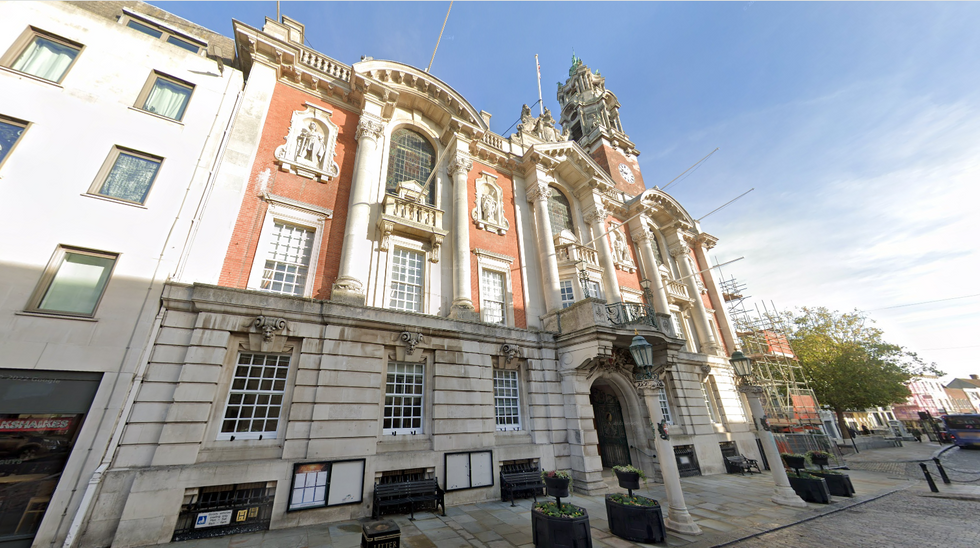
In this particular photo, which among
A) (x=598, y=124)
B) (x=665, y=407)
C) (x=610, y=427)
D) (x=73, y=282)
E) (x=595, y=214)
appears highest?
(x=598, y=124)

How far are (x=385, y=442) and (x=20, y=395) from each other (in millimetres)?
7996

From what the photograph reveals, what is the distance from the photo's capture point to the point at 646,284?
15328 mm

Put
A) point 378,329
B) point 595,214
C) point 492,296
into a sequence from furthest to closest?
point 595,214 < point 492,296 < point 378,329

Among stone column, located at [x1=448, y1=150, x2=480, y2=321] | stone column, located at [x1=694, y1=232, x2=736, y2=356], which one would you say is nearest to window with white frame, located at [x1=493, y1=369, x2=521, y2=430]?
stone column, located at [x1=448, y1=150, x2=480, y2=321]

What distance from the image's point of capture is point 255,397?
9570 mm

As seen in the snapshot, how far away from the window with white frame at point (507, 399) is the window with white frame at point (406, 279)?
→ 4.29 metres

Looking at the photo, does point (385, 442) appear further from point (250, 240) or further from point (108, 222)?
point (108, 222)

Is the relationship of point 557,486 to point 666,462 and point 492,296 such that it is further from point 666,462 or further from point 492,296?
point 492,296

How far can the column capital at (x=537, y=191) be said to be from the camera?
18.6 m

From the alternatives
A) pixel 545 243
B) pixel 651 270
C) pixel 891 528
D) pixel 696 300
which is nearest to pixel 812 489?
pixel 891 528

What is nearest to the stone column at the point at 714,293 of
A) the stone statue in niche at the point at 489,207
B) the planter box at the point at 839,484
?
the planter box at the point at 839,484

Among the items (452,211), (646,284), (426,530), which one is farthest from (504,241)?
(426,530)

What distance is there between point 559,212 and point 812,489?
51.1 ft

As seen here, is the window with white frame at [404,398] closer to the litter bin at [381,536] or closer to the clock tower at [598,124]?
the litter bin at [381,536]
